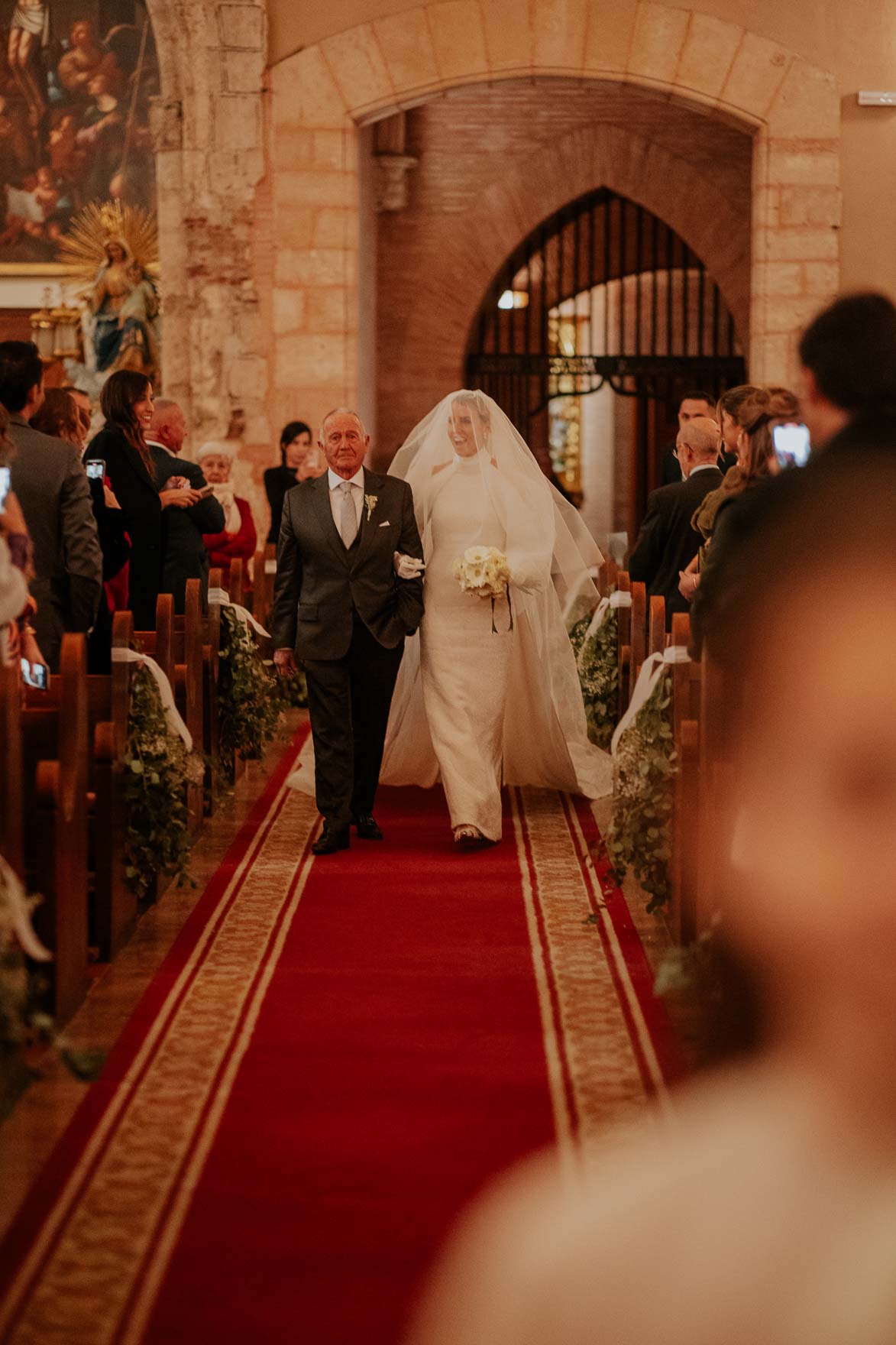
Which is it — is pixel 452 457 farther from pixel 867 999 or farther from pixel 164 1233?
pixel 867 999

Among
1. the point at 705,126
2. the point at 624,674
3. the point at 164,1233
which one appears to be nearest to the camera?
the point at 164,1233

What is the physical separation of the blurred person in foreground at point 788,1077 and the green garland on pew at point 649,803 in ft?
9.88

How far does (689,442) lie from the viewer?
737 cm

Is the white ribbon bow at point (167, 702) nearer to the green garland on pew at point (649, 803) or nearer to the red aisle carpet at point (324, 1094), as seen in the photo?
the red aisle carpet at point (324, 1094)

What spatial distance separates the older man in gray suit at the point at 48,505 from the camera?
5566 mm

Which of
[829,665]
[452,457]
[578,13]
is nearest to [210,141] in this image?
[578,13]

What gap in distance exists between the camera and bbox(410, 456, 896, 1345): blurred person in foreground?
6.56 ft

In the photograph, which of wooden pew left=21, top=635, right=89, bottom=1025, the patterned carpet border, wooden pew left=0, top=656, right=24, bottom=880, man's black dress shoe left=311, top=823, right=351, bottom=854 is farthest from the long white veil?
wooden pew left=0, top=656, right=24, bottom=880

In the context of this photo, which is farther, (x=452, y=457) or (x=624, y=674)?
(x=624, y=674)

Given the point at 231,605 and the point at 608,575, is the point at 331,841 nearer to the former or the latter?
the point at 231,605

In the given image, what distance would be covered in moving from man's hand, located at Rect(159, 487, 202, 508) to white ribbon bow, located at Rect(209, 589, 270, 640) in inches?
17.3

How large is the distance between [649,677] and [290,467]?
5.94m

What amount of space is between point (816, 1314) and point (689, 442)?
568 centimetres

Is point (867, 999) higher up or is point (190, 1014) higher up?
point (867, 999)
